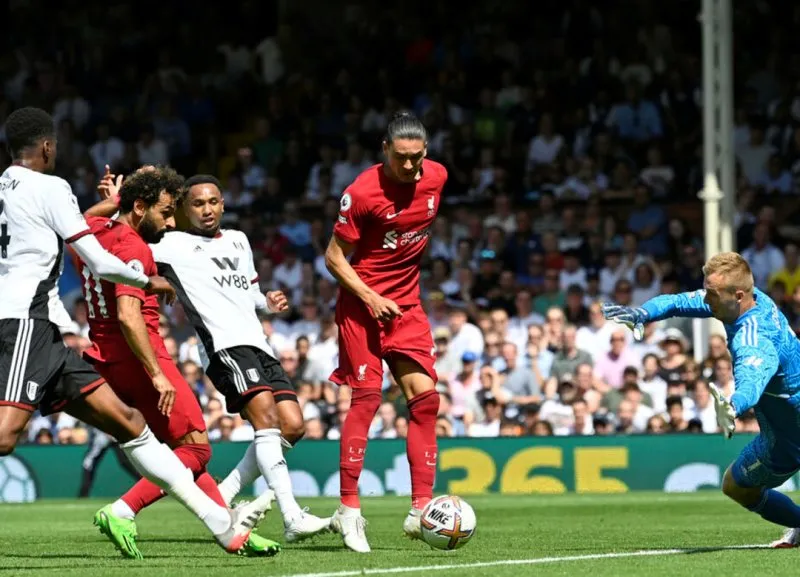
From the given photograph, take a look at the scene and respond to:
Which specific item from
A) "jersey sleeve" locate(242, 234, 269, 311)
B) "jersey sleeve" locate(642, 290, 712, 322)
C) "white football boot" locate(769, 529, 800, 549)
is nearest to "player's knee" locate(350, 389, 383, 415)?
"jersey sleeve" locate(242, 234, 269, 311)

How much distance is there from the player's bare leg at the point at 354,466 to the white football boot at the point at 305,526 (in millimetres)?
101

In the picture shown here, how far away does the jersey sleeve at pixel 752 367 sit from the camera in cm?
796

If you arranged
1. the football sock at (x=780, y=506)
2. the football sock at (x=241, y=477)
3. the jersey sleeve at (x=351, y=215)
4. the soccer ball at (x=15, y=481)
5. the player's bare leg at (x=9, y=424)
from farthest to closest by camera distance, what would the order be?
the soccer ball at (x=15, y=481) → the football sock at (x=241, y=477) → the jersey sleeve at (x=351, y=215) → the football sock at (x=780, y=506) → the player's bare leg at (x=9, y=424)

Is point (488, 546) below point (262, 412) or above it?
below

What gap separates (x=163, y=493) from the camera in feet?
32.3

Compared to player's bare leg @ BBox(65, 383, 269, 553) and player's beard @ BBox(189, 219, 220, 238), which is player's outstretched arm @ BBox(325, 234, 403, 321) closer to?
player's beard @ BBox(189, 219, 220, 238)

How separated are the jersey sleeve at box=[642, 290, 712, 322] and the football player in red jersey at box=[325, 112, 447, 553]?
1.45m

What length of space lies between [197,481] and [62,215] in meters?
2.30

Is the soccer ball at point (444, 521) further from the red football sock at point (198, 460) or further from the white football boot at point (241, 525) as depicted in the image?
the red football sock at point (198, 460)

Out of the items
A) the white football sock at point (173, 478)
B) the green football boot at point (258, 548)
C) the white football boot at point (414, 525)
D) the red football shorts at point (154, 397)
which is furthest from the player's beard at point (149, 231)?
the white football boot at point (414, 525)

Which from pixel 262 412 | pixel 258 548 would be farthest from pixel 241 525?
pixel 262 412

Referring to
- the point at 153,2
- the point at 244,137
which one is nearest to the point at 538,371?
the point at 244,137

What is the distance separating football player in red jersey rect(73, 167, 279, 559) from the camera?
9609 mm

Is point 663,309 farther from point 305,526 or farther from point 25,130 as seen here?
point 25,130
